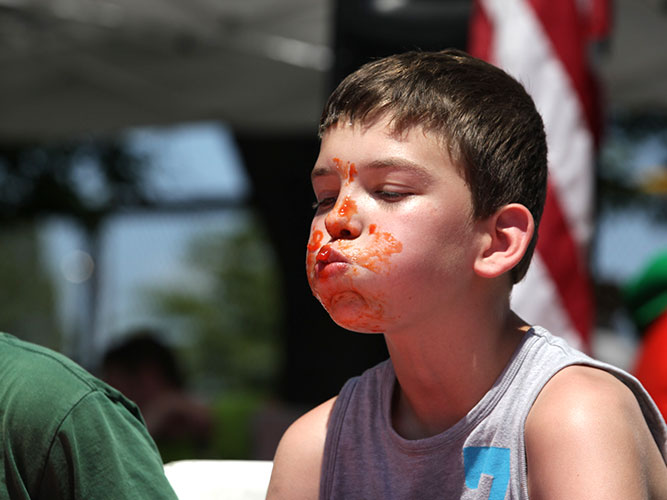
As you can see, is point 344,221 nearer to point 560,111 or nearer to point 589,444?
point 589,444

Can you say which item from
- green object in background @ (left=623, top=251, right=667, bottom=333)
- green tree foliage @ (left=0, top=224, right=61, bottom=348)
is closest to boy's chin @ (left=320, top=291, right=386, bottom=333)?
green object in background @ (left=623, top=251, right=667, bottom=333)

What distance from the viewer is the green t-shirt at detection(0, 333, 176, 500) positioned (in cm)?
113

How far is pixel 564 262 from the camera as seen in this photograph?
2287 mm

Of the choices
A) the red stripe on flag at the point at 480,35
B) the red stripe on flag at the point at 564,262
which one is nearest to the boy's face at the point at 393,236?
the red stripe on flag at the point at 564,262

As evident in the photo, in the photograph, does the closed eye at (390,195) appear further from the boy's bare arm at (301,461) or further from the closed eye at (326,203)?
the boy's bare arm at (301,461)

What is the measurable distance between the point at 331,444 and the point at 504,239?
1.28 feet

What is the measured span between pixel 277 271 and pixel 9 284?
14.3 ft

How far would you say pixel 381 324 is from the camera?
1104 millimetres

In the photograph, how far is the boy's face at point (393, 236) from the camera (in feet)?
3.52

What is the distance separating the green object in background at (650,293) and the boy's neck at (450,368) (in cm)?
116

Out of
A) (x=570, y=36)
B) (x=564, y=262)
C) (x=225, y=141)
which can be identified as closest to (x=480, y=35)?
(x=570, y=36)

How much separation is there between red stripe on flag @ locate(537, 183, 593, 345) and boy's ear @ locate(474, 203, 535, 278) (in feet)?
3.67

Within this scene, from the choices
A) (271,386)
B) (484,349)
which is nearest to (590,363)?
(484,349)

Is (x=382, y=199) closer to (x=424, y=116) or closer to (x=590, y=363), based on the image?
(x=424, y=116)
